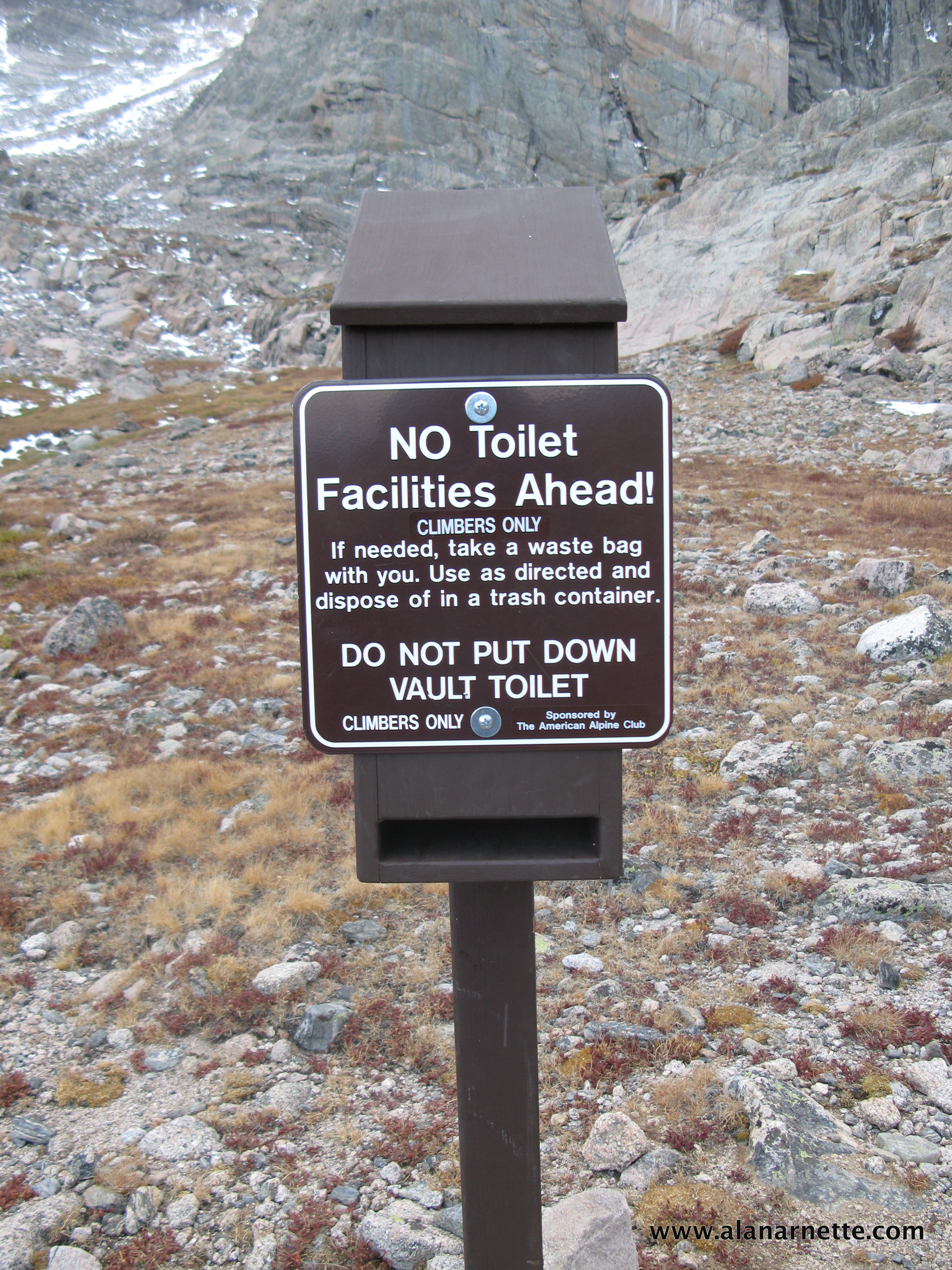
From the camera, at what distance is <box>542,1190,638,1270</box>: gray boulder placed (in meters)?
2.81

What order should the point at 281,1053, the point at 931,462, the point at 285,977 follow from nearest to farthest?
the point at 281,1053 → the point at 285,977 → the point at 931,462

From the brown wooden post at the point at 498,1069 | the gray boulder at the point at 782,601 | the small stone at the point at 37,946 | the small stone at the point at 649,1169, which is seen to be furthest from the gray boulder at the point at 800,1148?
the gray boulder at the point at 782,601

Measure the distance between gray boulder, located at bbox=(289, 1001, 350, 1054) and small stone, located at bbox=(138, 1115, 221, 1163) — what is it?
0.57m

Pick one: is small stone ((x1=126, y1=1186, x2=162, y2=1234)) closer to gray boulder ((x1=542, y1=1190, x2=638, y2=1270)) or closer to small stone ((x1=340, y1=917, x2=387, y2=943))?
gray boulder ((x1=542, y1=1190, x2=638, y2=1270))

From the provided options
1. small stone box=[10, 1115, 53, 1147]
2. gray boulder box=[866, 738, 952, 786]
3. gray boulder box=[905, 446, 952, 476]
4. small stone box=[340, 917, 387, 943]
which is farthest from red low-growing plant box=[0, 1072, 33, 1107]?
gray boulder box=[905, 446, 952, 476]

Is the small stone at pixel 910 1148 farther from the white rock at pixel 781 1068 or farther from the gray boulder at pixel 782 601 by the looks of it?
the gray boulder at pixel 782 601

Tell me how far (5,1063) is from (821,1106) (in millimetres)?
3630

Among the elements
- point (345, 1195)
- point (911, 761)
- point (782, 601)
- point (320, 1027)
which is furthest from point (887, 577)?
point (345, 1195)

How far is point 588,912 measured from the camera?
4.90 meters

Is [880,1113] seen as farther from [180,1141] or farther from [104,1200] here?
[104,1200]

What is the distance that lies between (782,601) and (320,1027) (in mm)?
7318

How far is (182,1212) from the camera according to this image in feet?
10.4

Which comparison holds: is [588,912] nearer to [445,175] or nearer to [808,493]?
[808,493]

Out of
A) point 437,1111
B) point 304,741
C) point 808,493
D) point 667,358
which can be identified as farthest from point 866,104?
point 437,1111
